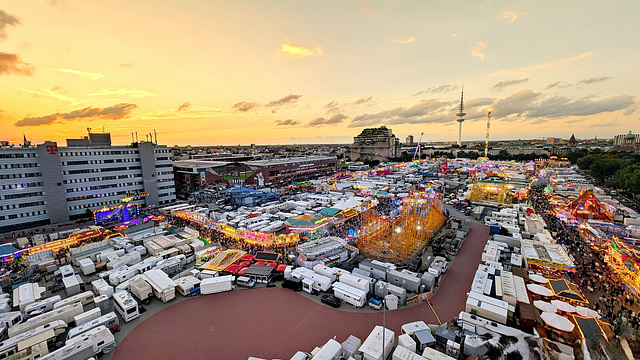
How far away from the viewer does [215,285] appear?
63.4 ft

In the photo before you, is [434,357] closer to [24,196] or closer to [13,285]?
[13,285]

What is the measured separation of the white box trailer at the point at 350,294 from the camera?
56.7 feet

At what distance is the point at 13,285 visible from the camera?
2003 cm

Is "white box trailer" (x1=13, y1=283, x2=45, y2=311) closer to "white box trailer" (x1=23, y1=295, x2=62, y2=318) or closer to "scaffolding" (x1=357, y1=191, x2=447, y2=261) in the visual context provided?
"white box trailer" (x1=23, y1=295, x2=62, y2=318)

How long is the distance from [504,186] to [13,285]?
62182mm

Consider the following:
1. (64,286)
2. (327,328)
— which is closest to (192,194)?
(64,286)

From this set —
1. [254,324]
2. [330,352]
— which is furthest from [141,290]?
[330,352]

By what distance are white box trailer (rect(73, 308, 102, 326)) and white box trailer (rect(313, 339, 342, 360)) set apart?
48.5ft

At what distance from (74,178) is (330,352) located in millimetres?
45143

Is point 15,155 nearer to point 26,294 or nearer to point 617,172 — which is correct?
point 26,294

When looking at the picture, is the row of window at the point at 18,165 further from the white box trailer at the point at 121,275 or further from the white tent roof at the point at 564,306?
the white tent roof at the point at 564,306

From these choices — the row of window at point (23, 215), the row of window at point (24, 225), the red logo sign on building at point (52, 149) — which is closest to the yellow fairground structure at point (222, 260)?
the row of window at point (24, 225)

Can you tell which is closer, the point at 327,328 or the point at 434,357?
the point at 434,357

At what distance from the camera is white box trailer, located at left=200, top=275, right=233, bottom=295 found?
19.2 meters
